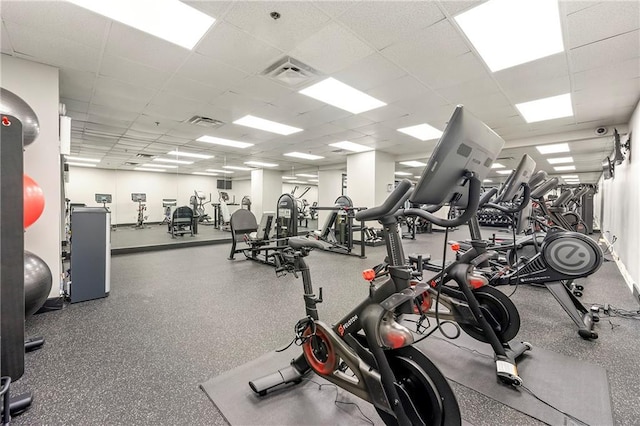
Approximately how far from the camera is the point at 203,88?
3781 mm

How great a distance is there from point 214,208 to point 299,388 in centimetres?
825

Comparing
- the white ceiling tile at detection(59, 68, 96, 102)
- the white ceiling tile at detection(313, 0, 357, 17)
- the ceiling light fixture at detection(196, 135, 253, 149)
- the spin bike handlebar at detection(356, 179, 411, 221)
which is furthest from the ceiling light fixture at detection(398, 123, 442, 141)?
the white ceiling tile at detection(59, 68, 96, 102)

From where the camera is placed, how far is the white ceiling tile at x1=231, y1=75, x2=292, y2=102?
354 centimetres

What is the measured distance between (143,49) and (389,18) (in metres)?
2.45

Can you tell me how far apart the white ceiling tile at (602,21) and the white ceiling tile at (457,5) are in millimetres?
864

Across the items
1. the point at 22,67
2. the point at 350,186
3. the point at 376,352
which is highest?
the point at 22,67

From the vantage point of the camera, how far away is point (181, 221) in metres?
7.84

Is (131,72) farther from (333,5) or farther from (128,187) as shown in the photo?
(128,187)

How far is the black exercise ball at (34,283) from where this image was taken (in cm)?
216

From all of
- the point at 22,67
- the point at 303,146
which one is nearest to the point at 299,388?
the point at 22,67

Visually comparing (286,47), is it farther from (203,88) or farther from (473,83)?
(473,83)

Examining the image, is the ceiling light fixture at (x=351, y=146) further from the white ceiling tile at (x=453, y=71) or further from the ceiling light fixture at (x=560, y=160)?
the ceiling light fixture at (x=560, y=160)

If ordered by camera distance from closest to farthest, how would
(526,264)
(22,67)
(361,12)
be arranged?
(361,12), (526,264), (22,67)

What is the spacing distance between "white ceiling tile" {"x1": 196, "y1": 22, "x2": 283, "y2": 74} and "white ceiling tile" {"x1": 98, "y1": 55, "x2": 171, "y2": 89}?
901 mm
